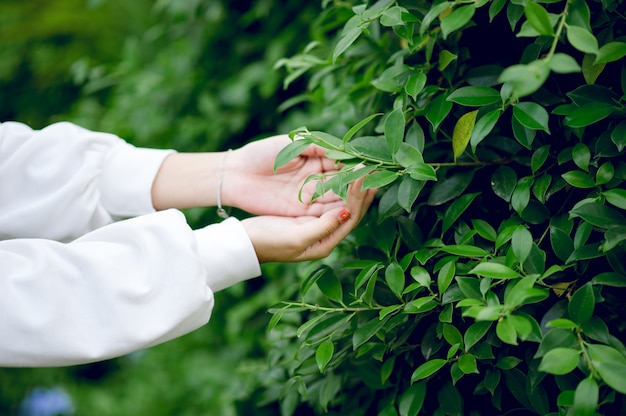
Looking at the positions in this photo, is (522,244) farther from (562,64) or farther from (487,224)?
(562,64)

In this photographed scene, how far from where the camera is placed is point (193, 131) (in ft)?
7.70

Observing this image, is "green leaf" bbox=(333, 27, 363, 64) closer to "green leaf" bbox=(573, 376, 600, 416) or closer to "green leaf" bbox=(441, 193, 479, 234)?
"green leaf" bbox=(441, 193, 479, 234)

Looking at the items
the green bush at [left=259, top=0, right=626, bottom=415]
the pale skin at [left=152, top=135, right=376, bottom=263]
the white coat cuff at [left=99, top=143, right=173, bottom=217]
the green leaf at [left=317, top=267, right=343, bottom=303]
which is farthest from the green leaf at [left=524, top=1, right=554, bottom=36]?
the white coat cuff at [left=99, top=143, right=173, bottom=217]

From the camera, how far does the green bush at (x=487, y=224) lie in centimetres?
91

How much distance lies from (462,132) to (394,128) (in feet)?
0.41

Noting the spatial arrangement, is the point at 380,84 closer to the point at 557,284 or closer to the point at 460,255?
the point at 460,255

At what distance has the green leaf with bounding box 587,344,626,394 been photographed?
2.65 ft

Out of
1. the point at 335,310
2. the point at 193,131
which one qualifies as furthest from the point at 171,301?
the point at 193,131

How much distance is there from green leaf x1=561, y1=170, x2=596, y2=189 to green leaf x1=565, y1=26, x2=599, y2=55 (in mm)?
236

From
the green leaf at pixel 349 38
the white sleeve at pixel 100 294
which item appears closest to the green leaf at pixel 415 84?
the green leaf at pixel 349 38

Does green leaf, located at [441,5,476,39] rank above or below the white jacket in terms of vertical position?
above

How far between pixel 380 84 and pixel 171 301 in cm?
50

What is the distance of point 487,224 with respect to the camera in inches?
42.4

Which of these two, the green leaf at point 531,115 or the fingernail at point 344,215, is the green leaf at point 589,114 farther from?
the fingernail at point 344,215
